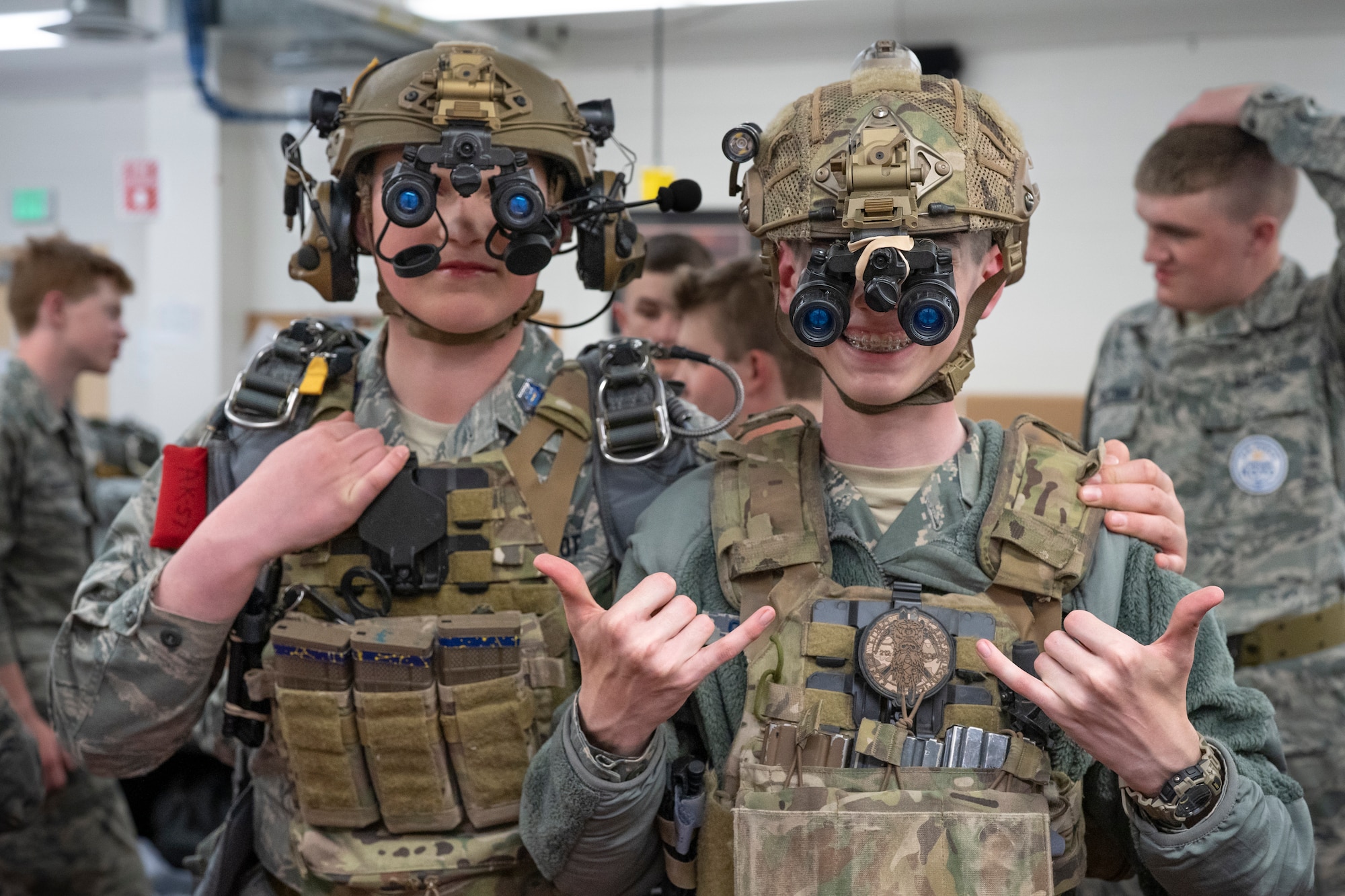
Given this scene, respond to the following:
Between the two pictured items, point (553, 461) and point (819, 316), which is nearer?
point (819, 316)

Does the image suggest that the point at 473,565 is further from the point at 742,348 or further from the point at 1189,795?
the point at 742,348

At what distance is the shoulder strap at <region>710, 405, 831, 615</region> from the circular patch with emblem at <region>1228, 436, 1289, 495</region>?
65.1 inches

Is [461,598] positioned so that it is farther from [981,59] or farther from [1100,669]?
[981,59]

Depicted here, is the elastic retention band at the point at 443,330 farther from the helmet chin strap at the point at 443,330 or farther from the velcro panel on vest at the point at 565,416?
the velcro panel on vest at the point at 565,416

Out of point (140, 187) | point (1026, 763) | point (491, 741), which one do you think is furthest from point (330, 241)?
point (140, 187)

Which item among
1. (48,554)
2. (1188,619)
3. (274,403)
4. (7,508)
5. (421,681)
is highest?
(274,403)

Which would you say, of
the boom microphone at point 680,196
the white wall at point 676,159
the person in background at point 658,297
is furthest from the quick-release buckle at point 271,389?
the white wall at point 676,159

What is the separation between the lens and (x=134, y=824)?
395 cm

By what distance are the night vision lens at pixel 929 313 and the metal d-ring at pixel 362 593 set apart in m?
0.81

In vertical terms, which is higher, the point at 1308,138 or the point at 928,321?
the point at 1308,138

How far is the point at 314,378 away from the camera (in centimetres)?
173

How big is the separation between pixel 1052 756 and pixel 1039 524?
0.27 metres

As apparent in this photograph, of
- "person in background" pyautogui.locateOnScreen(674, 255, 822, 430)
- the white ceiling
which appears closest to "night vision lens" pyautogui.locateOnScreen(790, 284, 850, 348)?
"person in background" pyautogui.locateOnScreen(674, 255, 822, 430)

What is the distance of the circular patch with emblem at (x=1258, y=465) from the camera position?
106 inches
